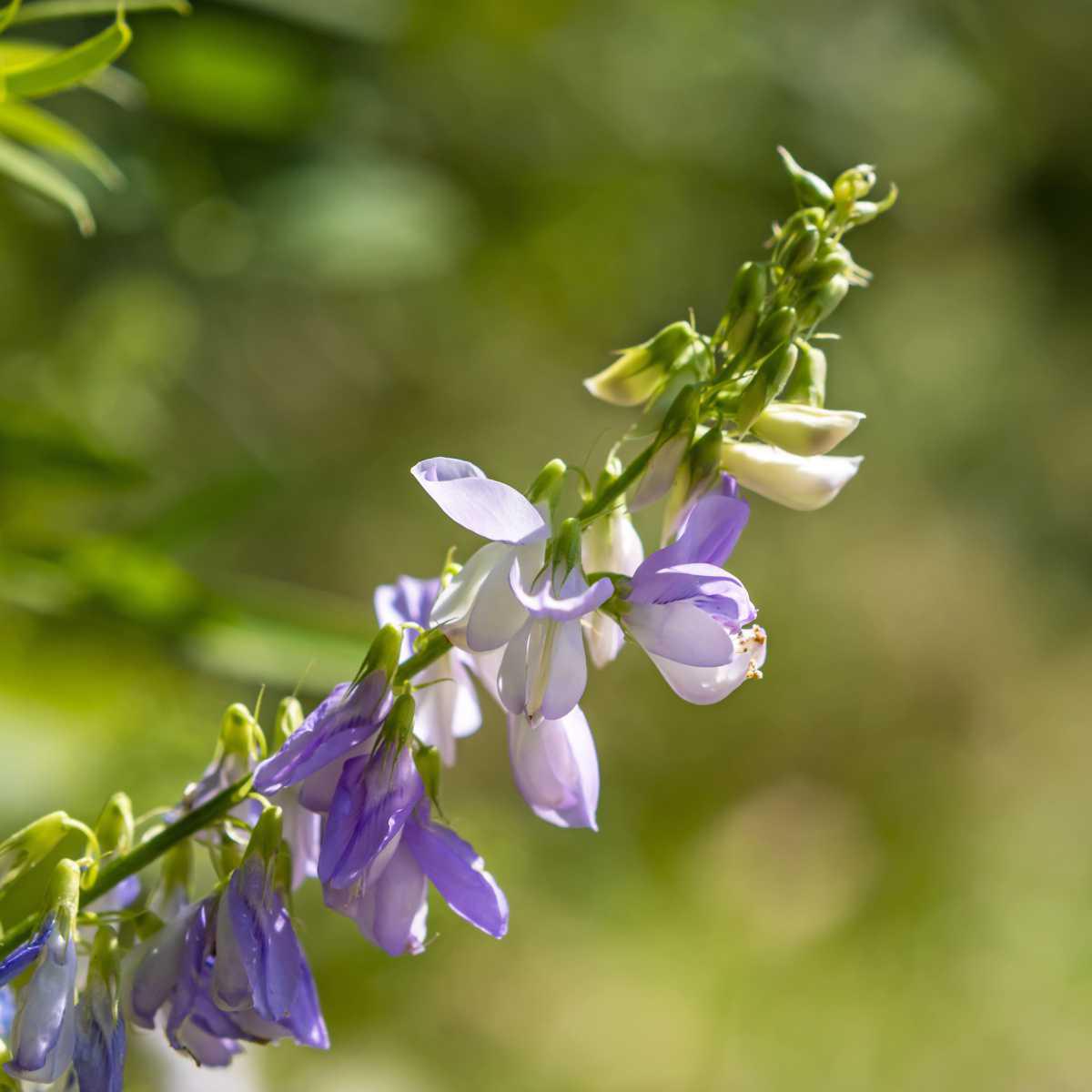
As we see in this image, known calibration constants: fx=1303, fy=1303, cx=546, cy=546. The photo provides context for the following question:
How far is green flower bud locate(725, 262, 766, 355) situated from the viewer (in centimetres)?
81

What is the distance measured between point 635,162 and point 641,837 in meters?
1.94

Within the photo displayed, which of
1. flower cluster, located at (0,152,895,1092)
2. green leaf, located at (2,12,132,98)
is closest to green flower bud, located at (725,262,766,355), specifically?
flower cluster, located at (0,152,895,1092)

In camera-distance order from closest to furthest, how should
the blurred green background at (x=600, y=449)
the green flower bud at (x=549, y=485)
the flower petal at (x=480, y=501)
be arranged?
the flower petal at (x=480, y=501), the green flower bud at (x=549, y=485), the blurred green background at (x=600, y=449)

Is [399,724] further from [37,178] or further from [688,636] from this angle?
[37,178]

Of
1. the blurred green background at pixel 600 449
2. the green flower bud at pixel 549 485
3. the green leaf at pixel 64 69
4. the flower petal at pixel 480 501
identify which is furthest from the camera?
the blurred green background at pixel 600 449

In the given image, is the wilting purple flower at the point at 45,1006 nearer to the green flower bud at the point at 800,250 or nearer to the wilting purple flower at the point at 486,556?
the wilting purple flower at the point at 486,556

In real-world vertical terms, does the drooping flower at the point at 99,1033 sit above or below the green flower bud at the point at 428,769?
below

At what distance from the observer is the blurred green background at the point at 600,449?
184 cm

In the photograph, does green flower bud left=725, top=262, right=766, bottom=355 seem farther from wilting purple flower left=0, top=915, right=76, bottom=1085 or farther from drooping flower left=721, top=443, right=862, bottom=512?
wilting purple flower left=0, top=915, right=76, bottom=1085

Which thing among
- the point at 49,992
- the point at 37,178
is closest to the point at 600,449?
the point at 37,178

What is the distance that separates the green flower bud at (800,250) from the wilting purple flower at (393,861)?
38 centimetres

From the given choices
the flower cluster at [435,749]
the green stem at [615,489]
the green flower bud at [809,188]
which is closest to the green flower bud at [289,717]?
the flower cluster at [435,749]

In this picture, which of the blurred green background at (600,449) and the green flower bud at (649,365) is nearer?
the green flower bud at (649,365)

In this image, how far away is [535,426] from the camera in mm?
4324
